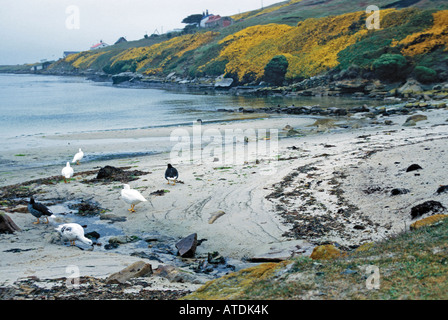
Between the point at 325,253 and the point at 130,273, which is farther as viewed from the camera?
the point at 130,273

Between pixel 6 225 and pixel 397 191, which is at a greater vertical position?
pixel 397 191

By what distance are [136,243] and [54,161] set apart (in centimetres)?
1158

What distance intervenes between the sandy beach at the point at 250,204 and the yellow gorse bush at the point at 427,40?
33728 millimetres

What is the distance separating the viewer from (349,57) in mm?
49281

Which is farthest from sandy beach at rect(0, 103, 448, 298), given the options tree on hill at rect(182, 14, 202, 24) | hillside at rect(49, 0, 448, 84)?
tree on hill at rect(182, 14, 202, 24)

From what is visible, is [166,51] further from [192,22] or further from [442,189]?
[442,189]

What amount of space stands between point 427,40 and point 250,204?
45.0 meters

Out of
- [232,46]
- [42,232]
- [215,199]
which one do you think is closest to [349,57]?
[232,46]

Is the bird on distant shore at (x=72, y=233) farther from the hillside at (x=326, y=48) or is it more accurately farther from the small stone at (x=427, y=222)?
the hillside at (x=326, y=48)

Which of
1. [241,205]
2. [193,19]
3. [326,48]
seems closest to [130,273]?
[241,205]

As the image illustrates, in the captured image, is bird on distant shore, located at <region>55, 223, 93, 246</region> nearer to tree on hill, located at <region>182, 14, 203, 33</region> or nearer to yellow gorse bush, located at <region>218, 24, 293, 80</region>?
yellow gorse bush, located at <region>218, 24, 293, 80</region>

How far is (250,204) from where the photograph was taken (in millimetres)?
8938

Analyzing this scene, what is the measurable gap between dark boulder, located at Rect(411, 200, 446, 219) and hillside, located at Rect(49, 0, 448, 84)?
3617cm

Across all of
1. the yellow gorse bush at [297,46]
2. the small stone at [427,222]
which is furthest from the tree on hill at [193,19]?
the small stone at [427,222]
